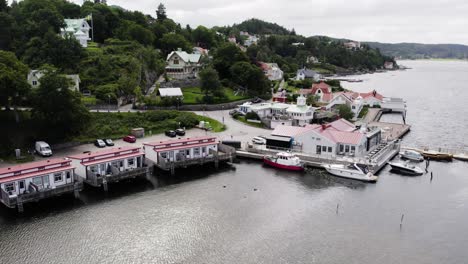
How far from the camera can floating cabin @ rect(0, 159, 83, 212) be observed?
114 ft

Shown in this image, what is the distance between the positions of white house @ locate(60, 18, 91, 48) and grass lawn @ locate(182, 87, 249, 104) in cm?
2615

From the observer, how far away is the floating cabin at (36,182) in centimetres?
3488

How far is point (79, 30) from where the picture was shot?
90688mm

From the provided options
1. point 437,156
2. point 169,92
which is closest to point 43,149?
point 169,92

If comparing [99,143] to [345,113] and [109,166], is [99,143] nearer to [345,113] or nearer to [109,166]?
[109,166]

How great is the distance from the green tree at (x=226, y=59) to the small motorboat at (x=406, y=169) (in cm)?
5360

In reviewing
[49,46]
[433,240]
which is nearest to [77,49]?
[49,46]

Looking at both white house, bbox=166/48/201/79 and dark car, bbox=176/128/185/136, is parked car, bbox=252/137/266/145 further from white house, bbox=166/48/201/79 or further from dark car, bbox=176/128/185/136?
white house, bbox=166/48/201/79

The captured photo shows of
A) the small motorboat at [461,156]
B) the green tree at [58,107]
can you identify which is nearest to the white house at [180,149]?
the green tree at [58,107]

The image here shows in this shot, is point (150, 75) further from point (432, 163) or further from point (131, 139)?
point (432, 163)

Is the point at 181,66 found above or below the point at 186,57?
below

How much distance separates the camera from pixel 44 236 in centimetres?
3038

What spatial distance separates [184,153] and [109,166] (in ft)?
30.3

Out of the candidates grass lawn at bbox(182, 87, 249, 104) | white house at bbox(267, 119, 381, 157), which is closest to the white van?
white house at bbox(267, 119, 381, 157)
